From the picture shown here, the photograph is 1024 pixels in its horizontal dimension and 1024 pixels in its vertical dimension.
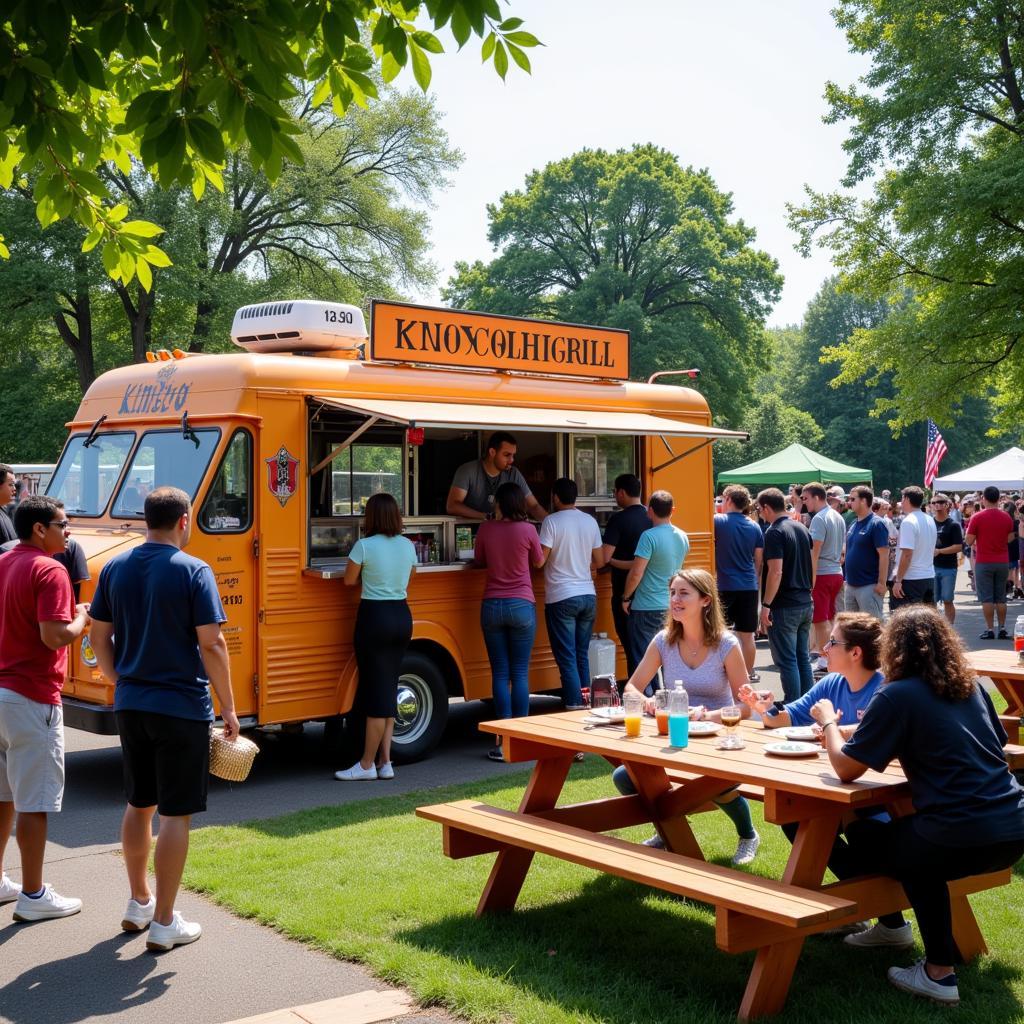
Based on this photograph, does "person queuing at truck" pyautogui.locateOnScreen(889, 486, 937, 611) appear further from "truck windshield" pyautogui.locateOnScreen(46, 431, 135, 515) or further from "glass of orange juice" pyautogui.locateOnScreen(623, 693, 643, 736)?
"truck windshield" pyautogui.locateOnScreen(46, 431, 135, 515)

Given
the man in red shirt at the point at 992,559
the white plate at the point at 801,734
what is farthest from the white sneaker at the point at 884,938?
the man in red shirt at the point at 992,559

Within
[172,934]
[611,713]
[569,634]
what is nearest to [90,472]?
[569,634]

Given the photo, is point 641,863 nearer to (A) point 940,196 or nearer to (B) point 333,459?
(B) point 333,459

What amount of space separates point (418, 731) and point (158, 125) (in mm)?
5705

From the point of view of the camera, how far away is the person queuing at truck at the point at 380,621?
8.07 metres

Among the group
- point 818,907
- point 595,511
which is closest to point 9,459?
point 595,511

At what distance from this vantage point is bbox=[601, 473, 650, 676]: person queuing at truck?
963 centimetres

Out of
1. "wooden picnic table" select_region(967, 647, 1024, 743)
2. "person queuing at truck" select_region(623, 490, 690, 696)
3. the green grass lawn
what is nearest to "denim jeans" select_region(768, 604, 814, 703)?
"person queuing at truck" select_region(623, 490, 690, 696)

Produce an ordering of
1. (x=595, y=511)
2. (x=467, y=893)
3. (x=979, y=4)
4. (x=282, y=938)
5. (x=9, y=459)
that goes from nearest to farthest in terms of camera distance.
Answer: (x=282, y=938)
(x=467, y=893)
(x=595, y=511)
(x=979, y=4)
(x=9, y=459)

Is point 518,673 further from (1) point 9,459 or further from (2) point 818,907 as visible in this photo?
(1) point 9,459

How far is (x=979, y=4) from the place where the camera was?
20375mm

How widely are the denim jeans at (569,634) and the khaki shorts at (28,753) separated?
4.53m

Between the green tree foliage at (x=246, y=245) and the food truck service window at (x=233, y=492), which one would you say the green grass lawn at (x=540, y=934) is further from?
the green tree foliage at (x=246, y=245)

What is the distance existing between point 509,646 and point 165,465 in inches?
111
